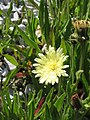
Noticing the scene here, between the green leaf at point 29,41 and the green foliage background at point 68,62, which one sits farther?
the green leaf at point 29,41

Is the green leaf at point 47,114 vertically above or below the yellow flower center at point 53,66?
below

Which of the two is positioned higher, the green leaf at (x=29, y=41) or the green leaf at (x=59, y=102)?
the green leaf at (x=29, y=41)

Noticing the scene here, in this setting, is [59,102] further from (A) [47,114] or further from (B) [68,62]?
(B) [68,62]

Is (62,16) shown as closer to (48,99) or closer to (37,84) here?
(37,84)

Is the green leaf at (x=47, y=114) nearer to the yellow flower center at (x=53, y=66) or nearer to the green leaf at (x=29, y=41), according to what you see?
the yellow flower center at (x=53, y=66)

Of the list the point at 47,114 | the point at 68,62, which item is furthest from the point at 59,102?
the point at 68,62

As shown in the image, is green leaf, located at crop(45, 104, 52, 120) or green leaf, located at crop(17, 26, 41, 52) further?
green leaf, located at crop(17, 26, 41, 52)

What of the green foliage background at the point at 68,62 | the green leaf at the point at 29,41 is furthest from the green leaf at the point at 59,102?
the green leaf at the point at 29,41

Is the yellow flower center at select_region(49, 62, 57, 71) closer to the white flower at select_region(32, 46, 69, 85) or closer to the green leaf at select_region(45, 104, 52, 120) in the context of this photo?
the white flower at select_region(32, 46, 69, 85)

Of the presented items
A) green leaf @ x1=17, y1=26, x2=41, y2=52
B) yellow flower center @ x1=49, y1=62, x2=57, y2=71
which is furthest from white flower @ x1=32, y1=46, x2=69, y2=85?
green leaf @ x1=17, y1=26, x2=41, y2=52

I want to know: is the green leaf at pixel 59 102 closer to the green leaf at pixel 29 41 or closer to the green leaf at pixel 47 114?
the green leaf at pixel 47 114

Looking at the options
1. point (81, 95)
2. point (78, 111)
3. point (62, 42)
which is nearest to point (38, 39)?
point (62, 42)

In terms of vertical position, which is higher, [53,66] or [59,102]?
[53,66]

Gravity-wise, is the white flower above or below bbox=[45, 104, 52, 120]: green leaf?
above
